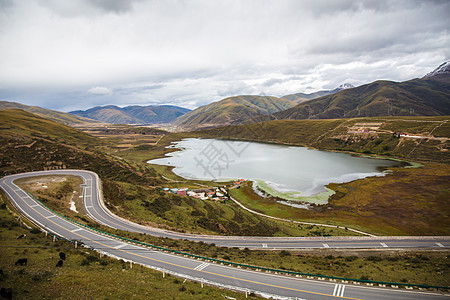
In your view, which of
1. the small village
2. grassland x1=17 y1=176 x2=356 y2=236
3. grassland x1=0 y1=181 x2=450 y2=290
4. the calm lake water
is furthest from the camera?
the calm lake water

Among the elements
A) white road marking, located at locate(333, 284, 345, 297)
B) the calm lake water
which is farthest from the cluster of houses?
white road marking, located at locate(333, 284, 345, 297)

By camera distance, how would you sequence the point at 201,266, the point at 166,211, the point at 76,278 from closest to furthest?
the point at 76,278 < the point at 201,266 < the point at 166,211

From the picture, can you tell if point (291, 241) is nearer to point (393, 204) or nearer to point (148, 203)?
point (148, 203)

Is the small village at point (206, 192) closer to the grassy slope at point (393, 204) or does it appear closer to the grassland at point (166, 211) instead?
the grassy slope at point (393, 204)

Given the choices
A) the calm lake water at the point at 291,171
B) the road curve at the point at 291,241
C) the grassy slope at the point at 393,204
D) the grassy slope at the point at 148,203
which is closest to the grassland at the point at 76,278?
the road curve at the point at 291,241

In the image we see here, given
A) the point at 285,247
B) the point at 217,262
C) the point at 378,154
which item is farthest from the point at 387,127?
the point at 217,262

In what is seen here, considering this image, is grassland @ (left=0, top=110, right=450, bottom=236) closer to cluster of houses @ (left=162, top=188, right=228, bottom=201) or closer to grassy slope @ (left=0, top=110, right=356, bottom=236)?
grassy slope @ (left=0, top=110, right=356, bottom=236)

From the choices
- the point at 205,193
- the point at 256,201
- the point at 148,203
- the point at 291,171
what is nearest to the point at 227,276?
the point at 148,203
